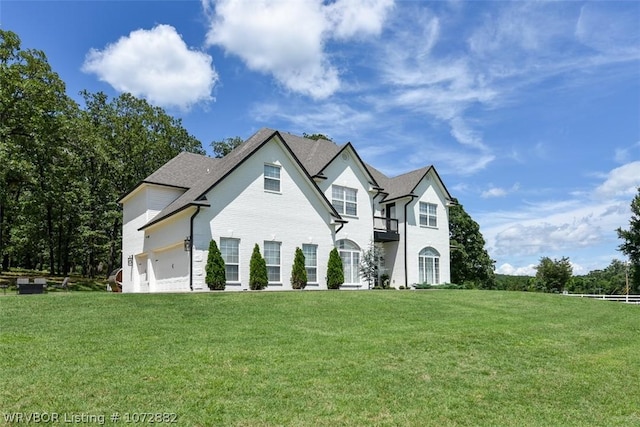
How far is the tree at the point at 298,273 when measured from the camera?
70.4 ft

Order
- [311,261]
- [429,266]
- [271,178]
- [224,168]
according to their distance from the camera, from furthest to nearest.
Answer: [429,266], [311,261], [271,178], [224,168]

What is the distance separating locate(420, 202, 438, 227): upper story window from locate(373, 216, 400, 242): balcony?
218cm

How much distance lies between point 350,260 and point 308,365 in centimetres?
1792

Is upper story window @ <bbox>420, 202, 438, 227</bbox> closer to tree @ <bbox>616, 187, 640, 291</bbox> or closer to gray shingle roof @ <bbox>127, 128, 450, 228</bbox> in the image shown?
gray shingle roof @ <bbox>127, 128, 450, 228</bbox>

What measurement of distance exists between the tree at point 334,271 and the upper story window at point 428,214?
372 inches

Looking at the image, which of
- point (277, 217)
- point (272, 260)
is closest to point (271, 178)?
point (277, 217)

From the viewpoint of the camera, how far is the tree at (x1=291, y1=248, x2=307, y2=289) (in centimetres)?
2147

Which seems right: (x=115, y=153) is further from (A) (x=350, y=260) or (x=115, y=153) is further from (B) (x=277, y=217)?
(A) (x=350, y=260)

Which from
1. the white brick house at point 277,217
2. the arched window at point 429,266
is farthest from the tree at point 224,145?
the arched window at point 429,266

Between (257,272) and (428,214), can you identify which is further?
(428,214)

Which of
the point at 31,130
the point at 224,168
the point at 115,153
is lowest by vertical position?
the point at 224,168

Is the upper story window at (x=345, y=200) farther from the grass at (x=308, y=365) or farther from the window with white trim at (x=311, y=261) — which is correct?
the grass at (x=308, y=365)

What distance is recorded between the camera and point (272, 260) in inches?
838

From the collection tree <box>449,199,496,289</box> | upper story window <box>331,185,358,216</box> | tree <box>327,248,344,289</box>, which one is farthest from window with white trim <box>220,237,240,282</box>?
tree <box>449,199,496,289</box>
